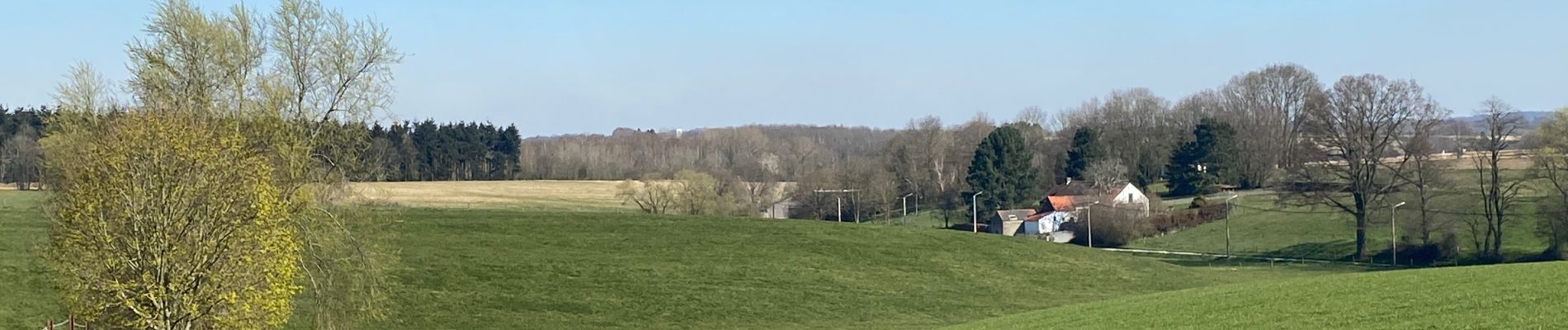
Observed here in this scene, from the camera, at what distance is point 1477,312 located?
19.0 metres

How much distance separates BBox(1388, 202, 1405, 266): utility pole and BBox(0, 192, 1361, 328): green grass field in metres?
8.67

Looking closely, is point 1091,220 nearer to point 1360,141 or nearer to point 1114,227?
point 1114,227

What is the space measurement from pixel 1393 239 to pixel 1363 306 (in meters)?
50.7

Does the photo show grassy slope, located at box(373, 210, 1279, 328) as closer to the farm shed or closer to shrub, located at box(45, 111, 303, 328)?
shrub, located at box(45, 111, 303, 328)

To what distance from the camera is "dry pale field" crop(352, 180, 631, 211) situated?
91.4m

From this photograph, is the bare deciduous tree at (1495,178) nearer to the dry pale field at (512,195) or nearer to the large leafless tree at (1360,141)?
the large leafless tree at (1360,141)

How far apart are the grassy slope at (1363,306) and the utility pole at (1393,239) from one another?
39.6 m

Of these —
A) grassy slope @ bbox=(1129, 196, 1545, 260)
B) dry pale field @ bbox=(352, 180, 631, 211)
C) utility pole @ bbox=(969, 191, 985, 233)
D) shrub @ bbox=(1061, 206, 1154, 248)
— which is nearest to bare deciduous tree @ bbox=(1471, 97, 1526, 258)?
grassy slope @ bbox=(1129, 196, 1545, 260)

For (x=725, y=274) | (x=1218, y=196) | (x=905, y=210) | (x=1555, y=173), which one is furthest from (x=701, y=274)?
(x=905, y=210)

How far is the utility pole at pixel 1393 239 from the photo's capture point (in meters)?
67.4

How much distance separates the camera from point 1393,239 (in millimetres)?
67562

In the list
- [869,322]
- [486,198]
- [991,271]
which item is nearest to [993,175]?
[486,198]

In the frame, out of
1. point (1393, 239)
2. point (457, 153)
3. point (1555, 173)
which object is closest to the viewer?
point (1555, 173)

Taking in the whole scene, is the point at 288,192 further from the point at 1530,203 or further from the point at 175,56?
the point at 1530,203
